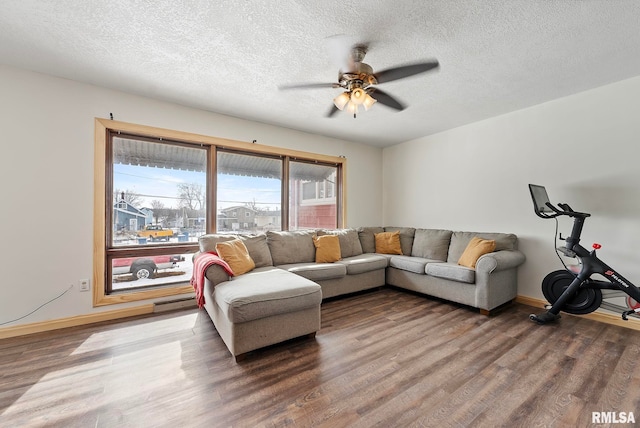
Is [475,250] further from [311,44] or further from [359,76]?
[311,44]

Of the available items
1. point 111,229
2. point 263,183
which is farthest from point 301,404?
point 263,183

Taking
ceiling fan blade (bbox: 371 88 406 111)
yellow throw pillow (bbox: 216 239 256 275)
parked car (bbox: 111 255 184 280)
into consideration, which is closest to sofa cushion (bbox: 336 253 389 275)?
yellow throw pillow (bbox: 216 239 256 275)

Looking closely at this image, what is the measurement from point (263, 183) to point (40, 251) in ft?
8.45

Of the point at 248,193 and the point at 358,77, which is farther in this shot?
the point at 248,193

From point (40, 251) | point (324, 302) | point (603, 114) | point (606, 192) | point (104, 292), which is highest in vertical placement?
point (603, 114)

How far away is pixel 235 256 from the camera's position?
2.83 m

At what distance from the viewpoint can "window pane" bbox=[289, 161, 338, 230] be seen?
441 centimetres

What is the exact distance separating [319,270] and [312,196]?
175 cm

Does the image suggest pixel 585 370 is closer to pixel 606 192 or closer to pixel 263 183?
pixel 606 192

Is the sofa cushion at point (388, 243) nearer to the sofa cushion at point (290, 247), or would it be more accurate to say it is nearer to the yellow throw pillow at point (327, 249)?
the yellow throw pillow at point (327, 249)

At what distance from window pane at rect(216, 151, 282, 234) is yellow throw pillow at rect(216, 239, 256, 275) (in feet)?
2.90

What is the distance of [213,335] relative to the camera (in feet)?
8.05

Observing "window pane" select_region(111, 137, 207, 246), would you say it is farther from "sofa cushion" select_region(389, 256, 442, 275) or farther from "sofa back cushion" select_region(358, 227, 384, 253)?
"sofa cushion" select_region(389, 256, 442, 275)

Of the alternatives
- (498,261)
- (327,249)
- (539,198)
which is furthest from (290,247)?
(539,198)
